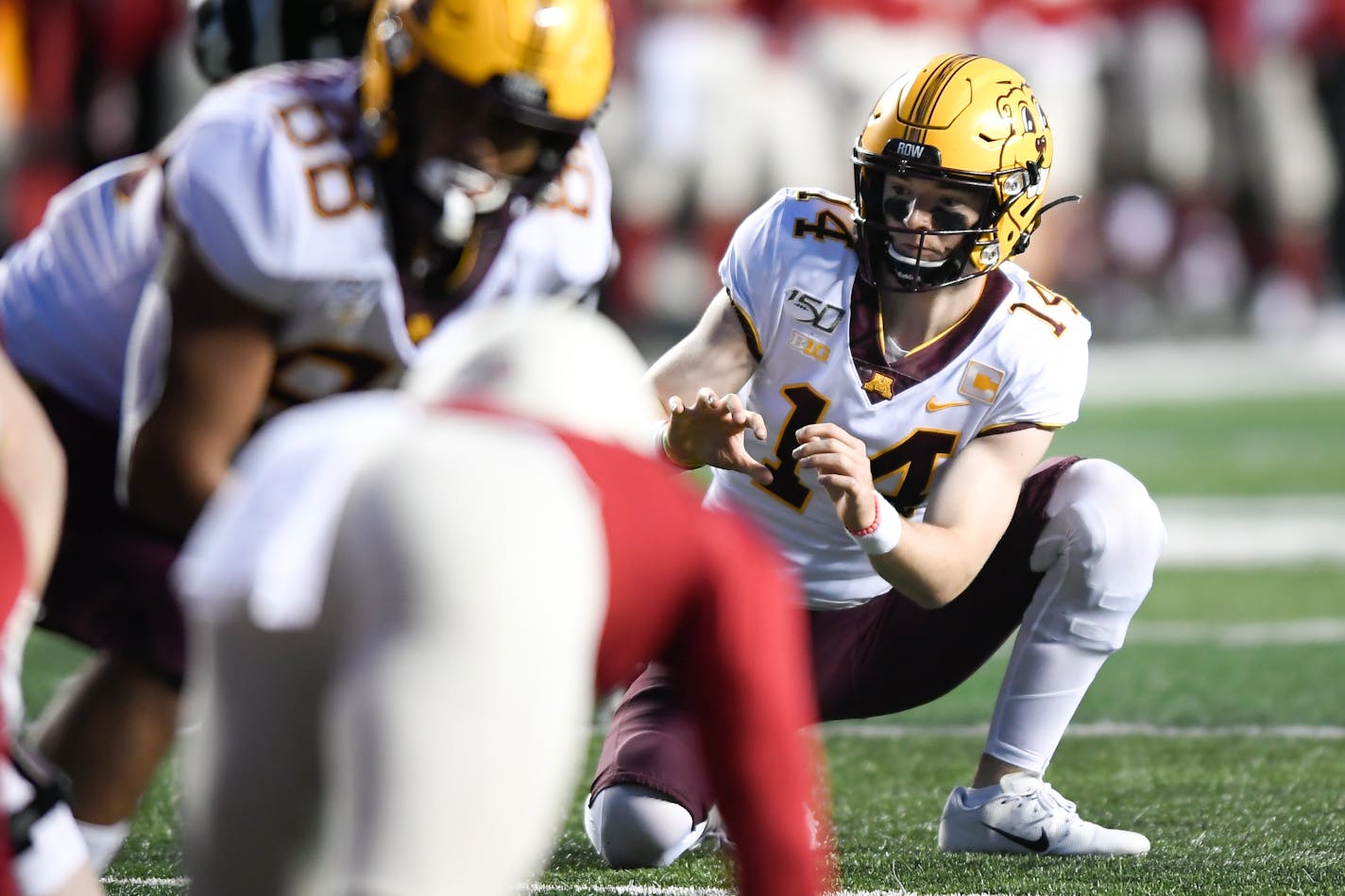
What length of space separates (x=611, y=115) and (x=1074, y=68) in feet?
10.6

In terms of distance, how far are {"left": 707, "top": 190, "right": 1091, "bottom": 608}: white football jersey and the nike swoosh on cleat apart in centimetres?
50

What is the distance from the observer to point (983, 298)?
10.4 feet

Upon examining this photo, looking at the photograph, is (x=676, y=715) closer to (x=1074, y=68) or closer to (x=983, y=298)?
(x=983, y=298)

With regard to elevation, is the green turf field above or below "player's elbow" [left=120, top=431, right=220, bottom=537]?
below

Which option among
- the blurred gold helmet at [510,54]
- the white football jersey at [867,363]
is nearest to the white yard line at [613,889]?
the white football jersey at [867,363]

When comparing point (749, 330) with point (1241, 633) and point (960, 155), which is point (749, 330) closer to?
point (960, 155)

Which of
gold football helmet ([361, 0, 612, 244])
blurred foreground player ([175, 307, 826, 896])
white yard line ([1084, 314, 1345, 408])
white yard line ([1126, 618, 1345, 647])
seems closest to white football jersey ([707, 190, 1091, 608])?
gold football helmet ([361, 0, 612, 244])

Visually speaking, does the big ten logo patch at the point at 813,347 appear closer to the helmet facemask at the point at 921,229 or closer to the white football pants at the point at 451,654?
the helmet facemask at the point at 921,229

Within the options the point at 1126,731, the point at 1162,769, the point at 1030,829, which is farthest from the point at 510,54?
the point at 1126,731

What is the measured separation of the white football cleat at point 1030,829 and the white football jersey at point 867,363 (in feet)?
1.49

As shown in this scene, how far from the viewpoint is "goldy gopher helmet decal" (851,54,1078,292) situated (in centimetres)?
307

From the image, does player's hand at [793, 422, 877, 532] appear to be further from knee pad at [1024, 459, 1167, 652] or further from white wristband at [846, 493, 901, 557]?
knee pad at [1024, 459, 1167, 652]

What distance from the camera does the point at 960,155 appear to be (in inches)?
121

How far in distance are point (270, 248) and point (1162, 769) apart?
6.90 feet
